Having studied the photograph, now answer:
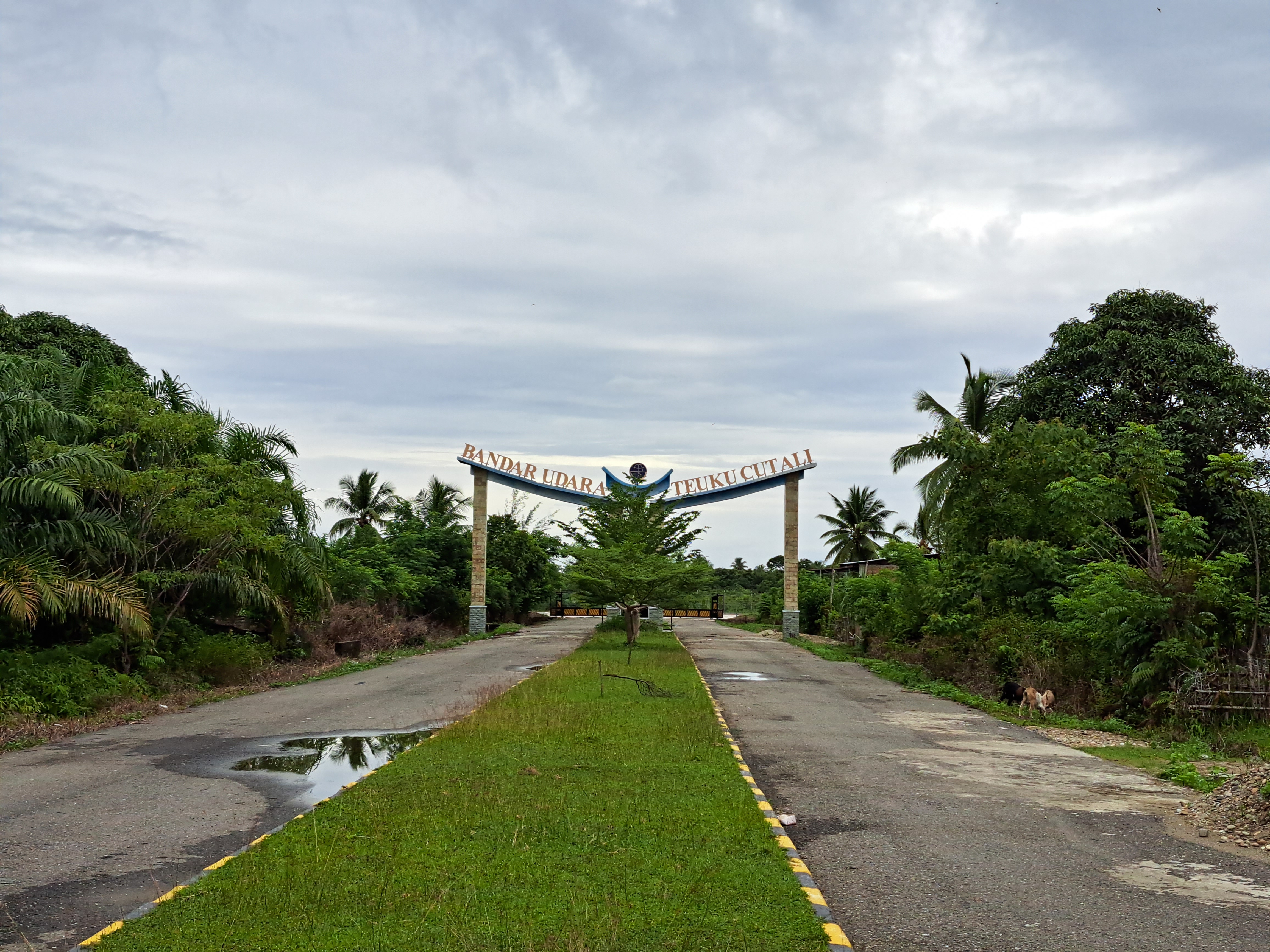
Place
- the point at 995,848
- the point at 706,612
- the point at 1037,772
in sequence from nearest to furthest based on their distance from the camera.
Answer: the point at 995,848 < the point at 1037,772 < the point at 706,612

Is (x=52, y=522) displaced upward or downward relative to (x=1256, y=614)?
upward

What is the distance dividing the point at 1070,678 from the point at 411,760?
11.6 meters

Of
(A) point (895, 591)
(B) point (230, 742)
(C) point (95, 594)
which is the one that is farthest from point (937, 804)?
(A) point (895, 591)

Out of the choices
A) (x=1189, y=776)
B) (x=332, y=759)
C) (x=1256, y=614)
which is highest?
(x=1256, y=614)

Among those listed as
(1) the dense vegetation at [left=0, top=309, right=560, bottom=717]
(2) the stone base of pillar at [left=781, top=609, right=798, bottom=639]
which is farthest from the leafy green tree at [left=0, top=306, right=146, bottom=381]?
(2) the stone base of pillar at [left=781, top=609, right=798, bottom=639]

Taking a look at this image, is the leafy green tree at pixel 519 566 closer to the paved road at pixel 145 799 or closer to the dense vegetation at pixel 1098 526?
the dense vegetation at pixel 1098 526

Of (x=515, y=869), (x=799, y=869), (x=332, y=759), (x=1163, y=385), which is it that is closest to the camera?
(x=515, y=869)

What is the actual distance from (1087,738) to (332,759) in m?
10.2

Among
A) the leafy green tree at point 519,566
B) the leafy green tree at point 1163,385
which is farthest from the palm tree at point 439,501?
the leafy green tree at point 1163,385

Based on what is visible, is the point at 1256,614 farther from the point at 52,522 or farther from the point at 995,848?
the point at 52,522

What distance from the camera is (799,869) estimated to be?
680cm

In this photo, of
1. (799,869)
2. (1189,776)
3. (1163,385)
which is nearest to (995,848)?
(799,869)

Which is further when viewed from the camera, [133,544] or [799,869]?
[133,544]

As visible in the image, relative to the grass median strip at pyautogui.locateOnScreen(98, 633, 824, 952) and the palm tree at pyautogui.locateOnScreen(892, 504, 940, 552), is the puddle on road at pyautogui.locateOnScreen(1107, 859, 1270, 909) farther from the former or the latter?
the palm tree at pyautogui.locateOnScreen(892, 504, 940, 552)
